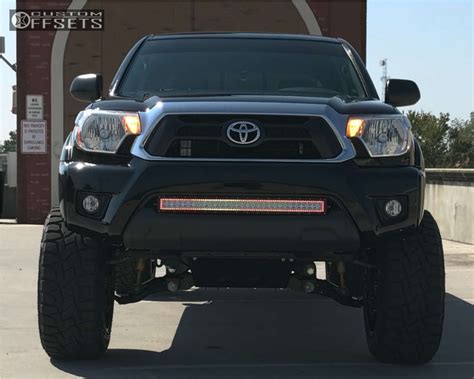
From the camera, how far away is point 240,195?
384cm

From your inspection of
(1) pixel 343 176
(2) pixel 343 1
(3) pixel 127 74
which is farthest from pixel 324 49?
(2) pixel 343 1

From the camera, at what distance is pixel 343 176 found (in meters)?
3.84

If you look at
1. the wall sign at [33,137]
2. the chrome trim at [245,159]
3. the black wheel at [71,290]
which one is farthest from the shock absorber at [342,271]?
the wall sign at [33,137]

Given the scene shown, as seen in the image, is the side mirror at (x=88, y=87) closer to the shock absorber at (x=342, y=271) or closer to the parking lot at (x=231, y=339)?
the parking lot at (x=231, y=339)

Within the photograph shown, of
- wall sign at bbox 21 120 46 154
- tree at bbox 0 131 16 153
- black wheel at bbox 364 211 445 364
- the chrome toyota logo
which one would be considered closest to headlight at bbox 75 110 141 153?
the chrome toyota logo

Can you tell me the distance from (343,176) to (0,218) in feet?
46.6

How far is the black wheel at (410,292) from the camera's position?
4.12m

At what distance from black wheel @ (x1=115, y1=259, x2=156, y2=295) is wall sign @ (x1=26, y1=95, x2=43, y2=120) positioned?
9194mm

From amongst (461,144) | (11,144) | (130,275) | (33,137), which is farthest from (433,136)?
(11,144)

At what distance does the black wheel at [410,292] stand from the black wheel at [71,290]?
157 centimetres

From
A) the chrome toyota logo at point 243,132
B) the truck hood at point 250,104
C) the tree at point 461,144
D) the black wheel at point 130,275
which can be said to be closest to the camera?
the chrome toyota logo at point 243,132

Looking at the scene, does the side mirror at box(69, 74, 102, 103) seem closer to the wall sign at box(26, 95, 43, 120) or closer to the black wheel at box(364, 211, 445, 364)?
the black wheel at box(364, 211, 445, 364)

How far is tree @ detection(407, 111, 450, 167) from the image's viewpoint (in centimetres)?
4409

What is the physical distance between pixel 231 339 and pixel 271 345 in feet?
1.09
